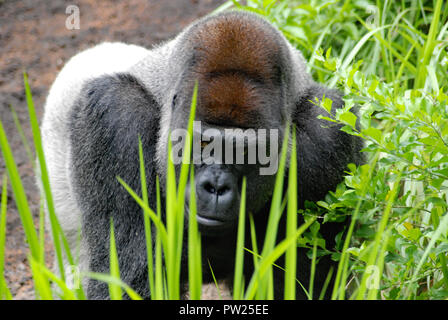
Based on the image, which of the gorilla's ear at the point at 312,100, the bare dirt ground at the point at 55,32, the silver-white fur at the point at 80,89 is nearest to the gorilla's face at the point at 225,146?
the silver-white fur at the point at 80,89

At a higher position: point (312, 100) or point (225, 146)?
point (312, 100)

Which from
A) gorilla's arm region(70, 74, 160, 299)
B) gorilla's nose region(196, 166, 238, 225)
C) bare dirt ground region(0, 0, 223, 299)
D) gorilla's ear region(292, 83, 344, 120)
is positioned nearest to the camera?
gorilla's nose region(196, 166, 238, 225)

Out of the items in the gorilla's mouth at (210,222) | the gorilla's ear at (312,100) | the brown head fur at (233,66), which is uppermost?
the brown head fur at (233,66)

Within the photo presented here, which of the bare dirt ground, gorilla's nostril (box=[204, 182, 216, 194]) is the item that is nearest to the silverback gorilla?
gorilla's nostril (box=[204, 182, 216, 194])

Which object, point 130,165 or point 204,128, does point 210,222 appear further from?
point 130,165

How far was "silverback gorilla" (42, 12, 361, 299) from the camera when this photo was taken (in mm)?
2549

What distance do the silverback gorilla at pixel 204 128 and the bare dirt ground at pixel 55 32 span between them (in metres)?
2.33

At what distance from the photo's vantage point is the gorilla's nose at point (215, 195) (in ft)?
8.18

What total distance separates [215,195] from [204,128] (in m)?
0.28

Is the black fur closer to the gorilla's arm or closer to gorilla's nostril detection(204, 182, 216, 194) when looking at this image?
the gorilla's arm

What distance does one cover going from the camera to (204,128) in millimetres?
2529

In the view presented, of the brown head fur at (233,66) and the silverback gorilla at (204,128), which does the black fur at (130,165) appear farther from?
the brown head fur at (233,66)

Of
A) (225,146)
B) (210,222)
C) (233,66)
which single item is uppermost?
(233,66)

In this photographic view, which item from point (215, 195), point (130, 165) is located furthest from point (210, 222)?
point (130, 165)
